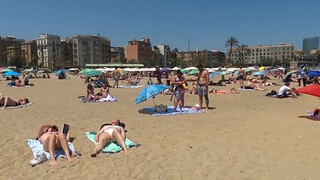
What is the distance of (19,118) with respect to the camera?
8852mm

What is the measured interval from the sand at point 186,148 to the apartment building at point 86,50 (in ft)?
405

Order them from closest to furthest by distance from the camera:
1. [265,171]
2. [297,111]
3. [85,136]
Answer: [265,171] → [85,136] → [297,111]

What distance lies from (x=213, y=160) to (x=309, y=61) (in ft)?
475

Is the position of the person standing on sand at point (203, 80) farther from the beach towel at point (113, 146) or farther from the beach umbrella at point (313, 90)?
the beach towel at point (113, 146)

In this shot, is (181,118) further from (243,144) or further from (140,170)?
(140,170)

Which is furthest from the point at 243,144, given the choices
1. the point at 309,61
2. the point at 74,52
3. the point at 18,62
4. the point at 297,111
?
the point at 309,61

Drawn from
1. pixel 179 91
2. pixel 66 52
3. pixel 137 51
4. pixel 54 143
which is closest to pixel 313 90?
pixel 179 91

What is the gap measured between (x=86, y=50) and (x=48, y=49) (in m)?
16.0

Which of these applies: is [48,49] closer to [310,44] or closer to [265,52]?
[265,52]

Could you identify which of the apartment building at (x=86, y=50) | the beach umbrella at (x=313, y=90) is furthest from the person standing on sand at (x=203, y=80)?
the apartment building at (x=86, y=50)

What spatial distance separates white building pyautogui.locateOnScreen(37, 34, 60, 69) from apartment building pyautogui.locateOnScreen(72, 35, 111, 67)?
25.8ft

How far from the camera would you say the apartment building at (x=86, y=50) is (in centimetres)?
12975

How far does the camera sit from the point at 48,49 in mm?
129375

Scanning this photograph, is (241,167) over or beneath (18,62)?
beneath
